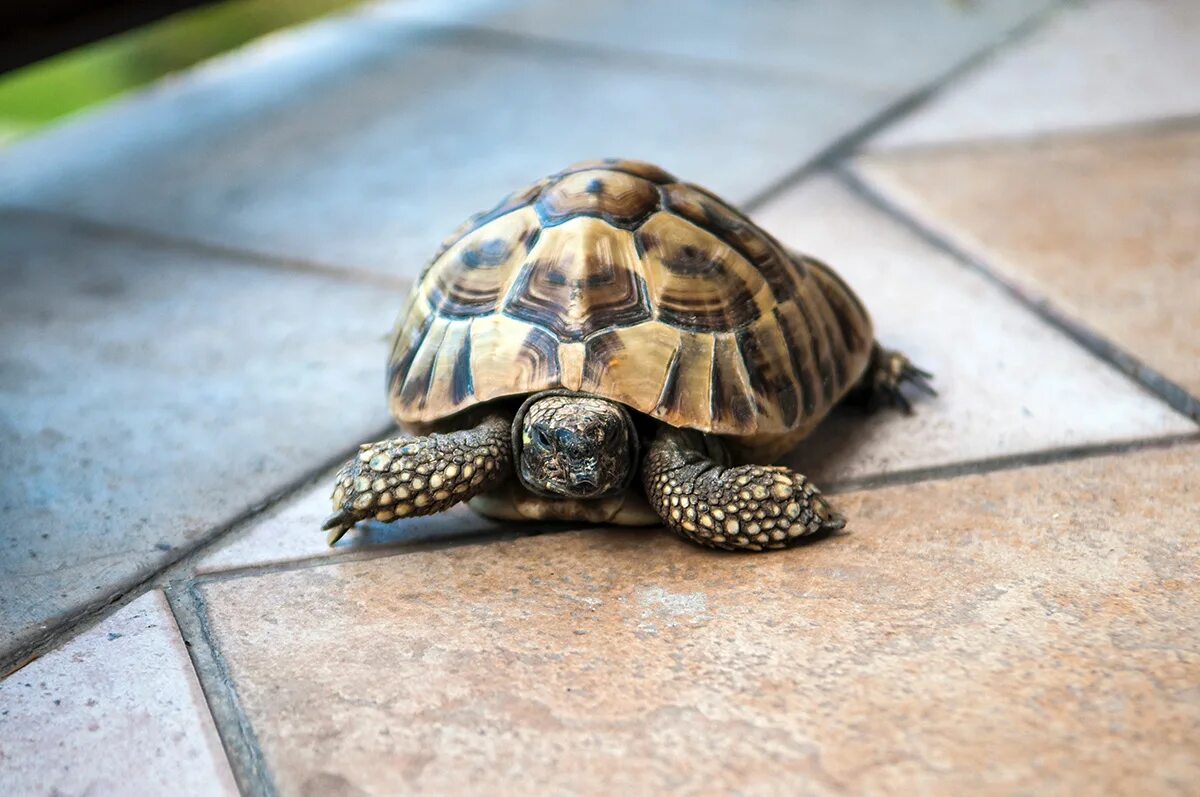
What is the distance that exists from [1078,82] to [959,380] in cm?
247

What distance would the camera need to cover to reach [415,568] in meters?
2.20

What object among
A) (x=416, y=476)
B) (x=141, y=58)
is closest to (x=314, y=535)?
(x=416, y=476)

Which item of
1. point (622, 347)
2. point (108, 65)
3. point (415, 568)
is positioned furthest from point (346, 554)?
point (108, 65)

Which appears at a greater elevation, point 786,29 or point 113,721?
point 786,29

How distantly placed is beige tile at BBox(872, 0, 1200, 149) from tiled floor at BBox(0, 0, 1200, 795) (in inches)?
0.9

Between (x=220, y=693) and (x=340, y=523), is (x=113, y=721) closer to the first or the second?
(x=220, y=693)

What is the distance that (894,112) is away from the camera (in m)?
4.57

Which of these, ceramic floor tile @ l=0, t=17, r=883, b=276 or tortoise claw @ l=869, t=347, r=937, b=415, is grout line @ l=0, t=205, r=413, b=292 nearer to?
ceramic floor tile @ l=0, t=17, r=883, b=276

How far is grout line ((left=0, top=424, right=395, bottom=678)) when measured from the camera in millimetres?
2010

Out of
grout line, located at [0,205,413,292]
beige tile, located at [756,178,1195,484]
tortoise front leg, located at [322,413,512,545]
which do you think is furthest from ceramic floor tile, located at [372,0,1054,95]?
tortoise front leg, located at [322,413,512,545]

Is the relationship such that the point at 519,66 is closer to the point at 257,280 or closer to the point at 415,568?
the point at 257,280

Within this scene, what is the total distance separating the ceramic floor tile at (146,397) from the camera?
2316 mm

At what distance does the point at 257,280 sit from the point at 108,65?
11.8 feet

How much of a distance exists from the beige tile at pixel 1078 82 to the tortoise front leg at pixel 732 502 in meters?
2.35
